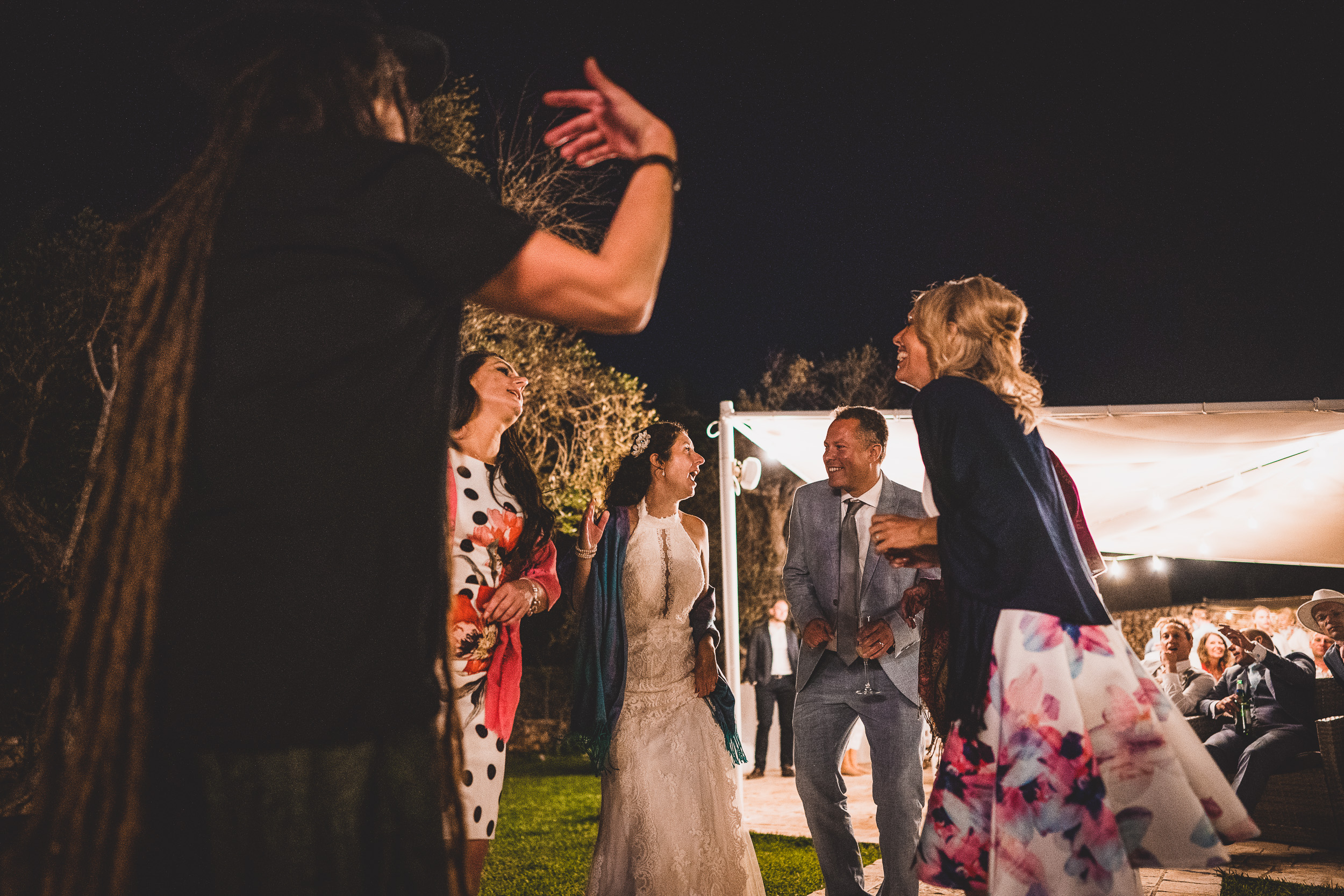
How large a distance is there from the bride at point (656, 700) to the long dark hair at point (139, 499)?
2927 millimetres

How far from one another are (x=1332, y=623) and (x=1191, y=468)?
146cm

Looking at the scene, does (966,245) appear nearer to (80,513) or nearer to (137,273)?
(80,513)

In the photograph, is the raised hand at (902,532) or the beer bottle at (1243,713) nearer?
the raised hand at (902,532)

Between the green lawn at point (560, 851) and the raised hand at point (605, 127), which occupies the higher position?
the raised hand at point (605, 127)

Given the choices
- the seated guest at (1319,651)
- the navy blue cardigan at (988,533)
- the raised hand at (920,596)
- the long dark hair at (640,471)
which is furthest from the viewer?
the seated guest at (1319,651)

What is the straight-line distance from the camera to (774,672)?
1302cm

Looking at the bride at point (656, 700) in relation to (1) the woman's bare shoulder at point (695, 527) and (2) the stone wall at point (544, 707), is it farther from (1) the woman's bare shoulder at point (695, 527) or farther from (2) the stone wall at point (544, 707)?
(2) the stone wall at point (544, 707)

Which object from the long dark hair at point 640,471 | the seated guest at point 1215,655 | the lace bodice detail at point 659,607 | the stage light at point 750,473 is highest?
the stage light at point 750,473

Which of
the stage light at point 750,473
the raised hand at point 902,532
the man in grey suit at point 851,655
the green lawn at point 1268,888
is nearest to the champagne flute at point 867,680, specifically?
the man in grey suit at point 851,655

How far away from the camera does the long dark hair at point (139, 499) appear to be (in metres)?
0.95

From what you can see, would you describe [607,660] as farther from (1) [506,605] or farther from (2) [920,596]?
(2) [920,596]

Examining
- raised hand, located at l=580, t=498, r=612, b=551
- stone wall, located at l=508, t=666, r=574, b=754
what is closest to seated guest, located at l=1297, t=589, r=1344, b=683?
raised hand, located at l=580, t=498, r=612, b=551

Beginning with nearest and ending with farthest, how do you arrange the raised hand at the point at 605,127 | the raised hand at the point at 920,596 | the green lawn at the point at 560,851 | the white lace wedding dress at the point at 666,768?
the raised hand at the point at 605,127, the raised hand at the point at 920,596, the white lace wedding dress at the point at 666,768, the green lawn at the point at 560,851

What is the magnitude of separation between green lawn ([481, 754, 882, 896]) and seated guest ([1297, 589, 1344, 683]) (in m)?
2.45
